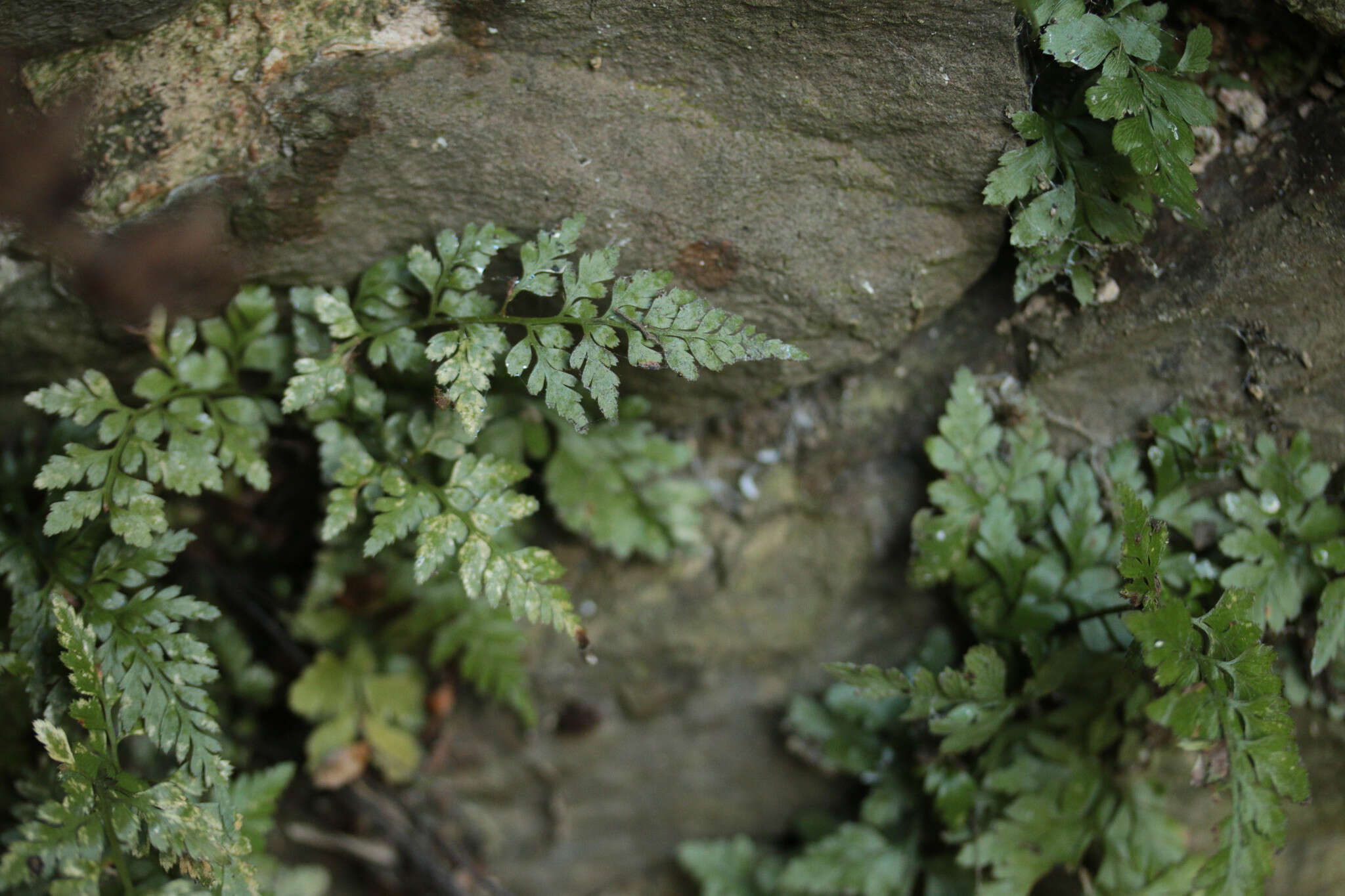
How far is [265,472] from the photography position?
242 cm

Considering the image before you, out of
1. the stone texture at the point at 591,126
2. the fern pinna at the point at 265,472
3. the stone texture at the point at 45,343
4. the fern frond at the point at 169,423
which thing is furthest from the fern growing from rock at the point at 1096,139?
the stone texture at the point at 45,343

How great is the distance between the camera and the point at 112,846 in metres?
2.09

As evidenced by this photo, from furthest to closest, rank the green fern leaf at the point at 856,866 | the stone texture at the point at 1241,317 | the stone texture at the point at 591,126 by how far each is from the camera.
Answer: the green fern leaf at the point at 856,866 → the stone texture at the point at 1241,317 → the stone texture at the point at 591,126

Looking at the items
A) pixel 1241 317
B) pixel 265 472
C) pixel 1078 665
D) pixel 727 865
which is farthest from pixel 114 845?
pixel 1241 317

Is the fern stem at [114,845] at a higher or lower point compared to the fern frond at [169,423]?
lower

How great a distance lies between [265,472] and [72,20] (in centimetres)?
118

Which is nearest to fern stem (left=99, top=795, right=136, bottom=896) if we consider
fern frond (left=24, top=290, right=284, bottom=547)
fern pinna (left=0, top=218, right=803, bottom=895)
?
fern pinna (left=0, top=218, right=803, bottom=895)

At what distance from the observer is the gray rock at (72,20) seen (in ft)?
6.75

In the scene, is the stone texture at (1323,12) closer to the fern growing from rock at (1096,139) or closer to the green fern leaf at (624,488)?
the fern growing from rock at (1096,139)

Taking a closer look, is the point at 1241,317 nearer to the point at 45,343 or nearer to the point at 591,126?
the point at 591,126

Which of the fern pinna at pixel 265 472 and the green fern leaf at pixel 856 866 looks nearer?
the fern pinna at pixel 265 472

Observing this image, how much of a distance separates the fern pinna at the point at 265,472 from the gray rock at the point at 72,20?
0.69 meters

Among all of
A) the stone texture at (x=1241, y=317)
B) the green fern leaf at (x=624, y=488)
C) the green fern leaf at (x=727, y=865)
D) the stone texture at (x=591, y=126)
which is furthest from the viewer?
the green fern leaf at (x=727, y=865)

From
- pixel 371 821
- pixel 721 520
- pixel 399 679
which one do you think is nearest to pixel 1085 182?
pixel 721 520
